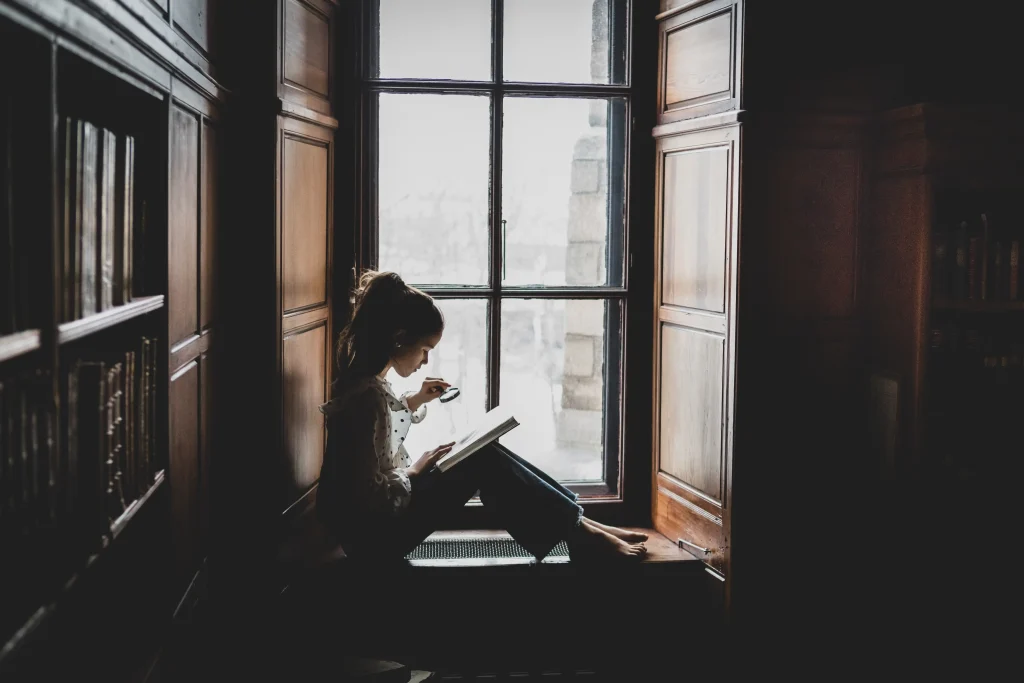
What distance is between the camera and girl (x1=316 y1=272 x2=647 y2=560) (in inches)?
101

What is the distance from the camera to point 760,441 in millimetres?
2854

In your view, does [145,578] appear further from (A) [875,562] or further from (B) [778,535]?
(A) [875,562]

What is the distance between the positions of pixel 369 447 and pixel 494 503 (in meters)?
0.43

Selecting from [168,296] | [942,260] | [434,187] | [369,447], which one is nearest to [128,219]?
[168,296]

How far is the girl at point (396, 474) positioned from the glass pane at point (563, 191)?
2.08ft

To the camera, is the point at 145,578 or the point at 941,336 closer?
the point at 145,578

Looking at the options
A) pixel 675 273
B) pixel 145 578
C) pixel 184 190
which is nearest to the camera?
pixel 145 578

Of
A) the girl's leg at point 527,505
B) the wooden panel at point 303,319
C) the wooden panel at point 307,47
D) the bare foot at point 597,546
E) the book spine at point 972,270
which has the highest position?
the wooden panel at point 307,47

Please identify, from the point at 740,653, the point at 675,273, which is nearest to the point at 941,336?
the point at 675,273

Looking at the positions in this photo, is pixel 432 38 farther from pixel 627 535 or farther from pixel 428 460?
pixel 627 535

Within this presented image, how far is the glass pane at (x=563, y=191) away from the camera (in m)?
3.19

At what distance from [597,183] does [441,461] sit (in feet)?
3.87

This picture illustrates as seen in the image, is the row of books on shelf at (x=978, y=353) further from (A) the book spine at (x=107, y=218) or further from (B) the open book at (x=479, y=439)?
(A) the book spine at (x=107, y=218)

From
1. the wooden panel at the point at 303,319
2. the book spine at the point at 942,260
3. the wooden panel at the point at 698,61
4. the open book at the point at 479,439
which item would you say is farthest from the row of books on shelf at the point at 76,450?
the book spine at the point at 942,260
